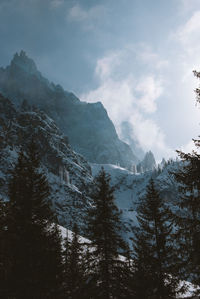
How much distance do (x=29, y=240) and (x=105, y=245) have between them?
4.70 m

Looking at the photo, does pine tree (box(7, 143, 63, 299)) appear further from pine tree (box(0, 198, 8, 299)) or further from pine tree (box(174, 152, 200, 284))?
pine tree (box(174, 152, 200, 284))

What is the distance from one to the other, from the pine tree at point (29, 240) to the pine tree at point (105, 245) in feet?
9.48

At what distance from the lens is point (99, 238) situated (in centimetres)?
1380

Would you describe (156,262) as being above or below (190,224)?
below

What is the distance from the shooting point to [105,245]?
13602 mm

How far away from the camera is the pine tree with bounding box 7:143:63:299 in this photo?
10141 millimetres

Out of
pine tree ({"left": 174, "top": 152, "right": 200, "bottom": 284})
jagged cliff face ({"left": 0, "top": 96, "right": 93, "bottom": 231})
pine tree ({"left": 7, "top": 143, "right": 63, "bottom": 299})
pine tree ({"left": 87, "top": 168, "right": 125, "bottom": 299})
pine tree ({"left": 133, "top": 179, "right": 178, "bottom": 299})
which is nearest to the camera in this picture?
pine tree ({"left": 174, "top": 152, "right": 200, "bottom": 284})

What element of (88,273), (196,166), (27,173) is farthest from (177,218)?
(27,173)

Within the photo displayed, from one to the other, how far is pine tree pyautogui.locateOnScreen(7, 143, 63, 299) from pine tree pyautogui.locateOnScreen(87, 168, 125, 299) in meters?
2.89

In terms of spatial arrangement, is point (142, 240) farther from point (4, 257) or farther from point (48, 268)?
point (4, 257)

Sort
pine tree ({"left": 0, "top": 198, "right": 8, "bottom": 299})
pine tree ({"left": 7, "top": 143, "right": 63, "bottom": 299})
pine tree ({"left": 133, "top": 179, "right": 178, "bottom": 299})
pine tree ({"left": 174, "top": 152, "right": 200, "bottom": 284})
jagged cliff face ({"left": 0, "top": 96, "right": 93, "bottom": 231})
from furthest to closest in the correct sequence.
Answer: jagged cliff face ({"left": 0, "top": 96, "right": 93, "bottom": 231}) → pine tree ({"left": 133, "top": 179, "right": 178, "bottom": 299}) → pine tree ({"left": 7, "top": 143, "right": 63, "bottom": 299}) → pine tree ({"left": 0, "top": 198, "right": 8, "bottom": 299}) → pine tree ({"left": 174, "top": 152, "right": 200, "bottom": 284})

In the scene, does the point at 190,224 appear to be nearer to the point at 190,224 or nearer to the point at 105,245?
the point at 190,224

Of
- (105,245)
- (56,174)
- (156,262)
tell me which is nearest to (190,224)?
(156,262)

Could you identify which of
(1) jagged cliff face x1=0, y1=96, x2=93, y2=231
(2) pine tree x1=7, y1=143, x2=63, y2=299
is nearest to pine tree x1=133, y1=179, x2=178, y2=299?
(2) pine tree x1=7, y1=143, x2=63, y2=299
